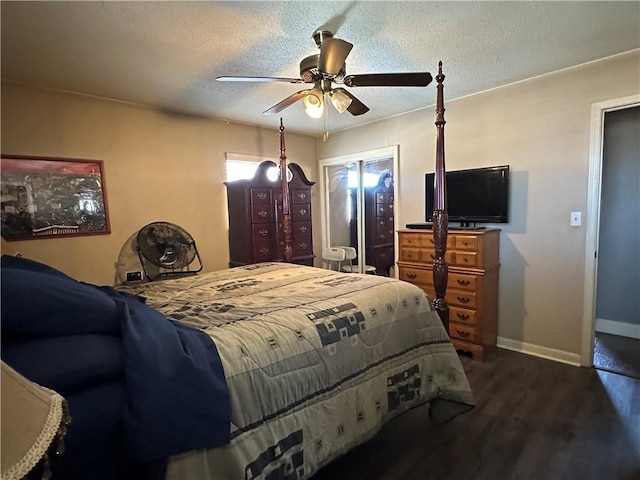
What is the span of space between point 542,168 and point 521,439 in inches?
84.1

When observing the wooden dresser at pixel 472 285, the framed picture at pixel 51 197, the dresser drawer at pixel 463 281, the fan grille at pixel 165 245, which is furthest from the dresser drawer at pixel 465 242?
the framed picture at pixel 51 197

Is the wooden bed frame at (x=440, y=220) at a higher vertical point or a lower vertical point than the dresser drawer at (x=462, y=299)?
higher

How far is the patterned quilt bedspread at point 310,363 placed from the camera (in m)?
1.17

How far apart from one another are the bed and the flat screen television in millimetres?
1395

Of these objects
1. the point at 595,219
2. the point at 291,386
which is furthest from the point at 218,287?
the point at 595,219

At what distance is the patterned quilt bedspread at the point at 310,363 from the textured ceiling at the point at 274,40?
155 centimetres

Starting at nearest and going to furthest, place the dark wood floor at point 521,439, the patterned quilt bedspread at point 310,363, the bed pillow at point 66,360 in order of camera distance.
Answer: the bed pillow at point 66,360, the patterned quilt bedspread at point 310,363, the dark wood floor at point 521,439

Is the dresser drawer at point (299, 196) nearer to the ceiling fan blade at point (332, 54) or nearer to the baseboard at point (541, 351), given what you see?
the ceiling fan blade at point (332, 54)

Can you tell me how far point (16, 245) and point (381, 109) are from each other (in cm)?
357

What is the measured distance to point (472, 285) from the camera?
9.63 feet

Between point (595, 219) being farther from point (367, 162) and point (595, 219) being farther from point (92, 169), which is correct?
point (92, 169)

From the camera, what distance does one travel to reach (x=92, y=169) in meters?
3.04

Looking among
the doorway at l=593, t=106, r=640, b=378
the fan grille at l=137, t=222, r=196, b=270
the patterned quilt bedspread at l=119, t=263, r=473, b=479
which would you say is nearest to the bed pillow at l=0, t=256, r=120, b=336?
the patterned quilt bedspread at l=119, t=263, r=473, b=479

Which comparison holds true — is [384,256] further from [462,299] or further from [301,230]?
[462,299]
